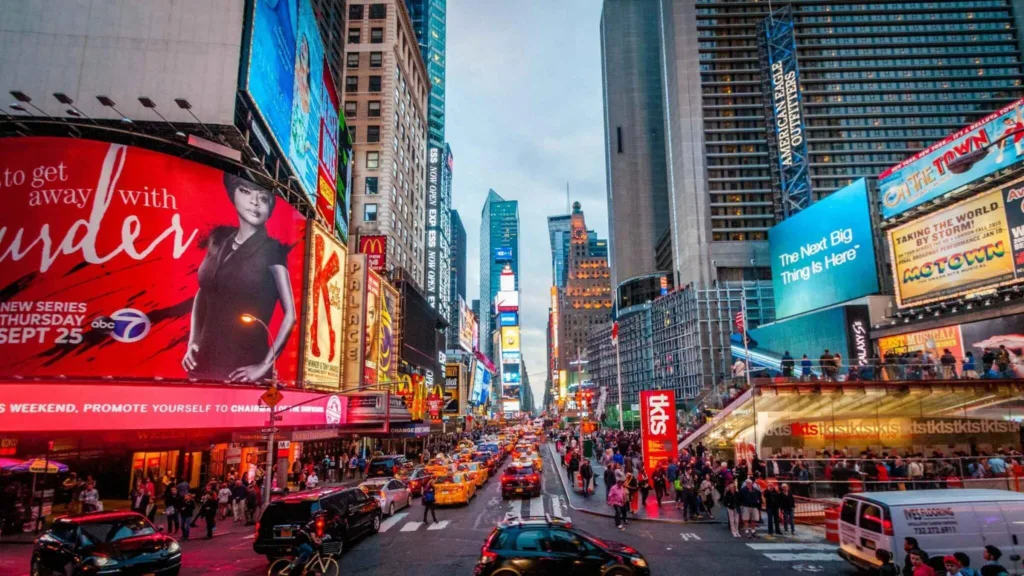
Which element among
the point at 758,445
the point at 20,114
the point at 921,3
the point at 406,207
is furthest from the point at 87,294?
the point at 921,3

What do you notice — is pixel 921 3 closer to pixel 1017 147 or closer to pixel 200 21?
pixel 1017 147

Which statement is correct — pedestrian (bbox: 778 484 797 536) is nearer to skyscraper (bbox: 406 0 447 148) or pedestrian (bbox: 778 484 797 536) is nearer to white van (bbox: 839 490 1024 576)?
white van (bbox: 839 490 1024 576)

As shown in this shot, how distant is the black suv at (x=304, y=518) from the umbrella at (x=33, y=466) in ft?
39.6

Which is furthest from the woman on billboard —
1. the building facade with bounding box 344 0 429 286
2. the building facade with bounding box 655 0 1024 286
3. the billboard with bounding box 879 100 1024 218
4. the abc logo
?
the building facade with bounding box 655 0 1024 286

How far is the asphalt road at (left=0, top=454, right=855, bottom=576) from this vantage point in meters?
14.0

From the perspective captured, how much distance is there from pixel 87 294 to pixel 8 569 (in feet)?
45.0

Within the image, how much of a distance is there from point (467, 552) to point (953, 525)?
10819 millimetres

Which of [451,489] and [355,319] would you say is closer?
[451,489]

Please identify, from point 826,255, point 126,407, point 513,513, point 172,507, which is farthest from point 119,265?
point 826,255

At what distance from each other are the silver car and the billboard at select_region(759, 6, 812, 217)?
216 ft

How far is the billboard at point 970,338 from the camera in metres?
33.9

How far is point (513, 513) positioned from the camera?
22391mm

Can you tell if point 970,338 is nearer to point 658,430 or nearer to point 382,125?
point 658,430

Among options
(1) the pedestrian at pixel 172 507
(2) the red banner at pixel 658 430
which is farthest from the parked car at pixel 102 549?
(2) the red banner at pixel 658 430
